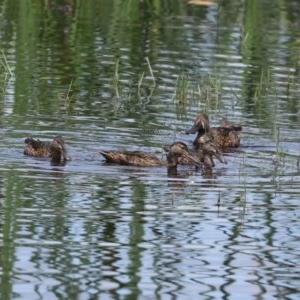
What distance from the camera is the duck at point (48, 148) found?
11924 millimetres

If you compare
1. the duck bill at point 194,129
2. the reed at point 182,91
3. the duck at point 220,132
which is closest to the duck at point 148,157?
the duck at point 220,132

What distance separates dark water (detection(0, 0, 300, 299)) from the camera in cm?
808

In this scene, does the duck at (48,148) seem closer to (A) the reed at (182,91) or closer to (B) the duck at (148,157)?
(B) the duck at (148,157)

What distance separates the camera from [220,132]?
44.0 feet

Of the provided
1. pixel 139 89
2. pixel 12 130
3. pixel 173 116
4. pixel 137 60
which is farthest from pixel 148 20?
pixel 12 130

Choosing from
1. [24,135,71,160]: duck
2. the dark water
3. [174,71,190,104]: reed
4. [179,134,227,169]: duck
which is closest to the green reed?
the dark water

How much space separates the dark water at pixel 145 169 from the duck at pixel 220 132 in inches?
7.0

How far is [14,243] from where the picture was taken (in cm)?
860

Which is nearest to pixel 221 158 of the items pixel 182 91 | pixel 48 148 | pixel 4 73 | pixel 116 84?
pixel 48 148

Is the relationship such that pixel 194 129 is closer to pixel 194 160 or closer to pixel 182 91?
pixel 194 160

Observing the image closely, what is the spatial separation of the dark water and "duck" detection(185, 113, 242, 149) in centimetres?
18

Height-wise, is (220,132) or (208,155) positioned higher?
(220,132)

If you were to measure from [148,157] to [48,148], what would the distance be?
912mm

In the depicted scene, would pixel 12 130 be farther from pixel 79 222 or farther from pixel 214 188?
pixel 79 222
